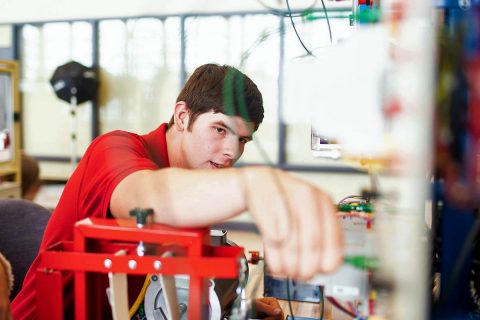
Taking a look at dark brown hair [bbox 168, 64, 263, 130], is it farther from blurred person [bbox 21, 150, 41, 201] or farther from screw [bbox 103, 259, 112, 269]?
blurred person [bbox 21, 150, 41, 201]

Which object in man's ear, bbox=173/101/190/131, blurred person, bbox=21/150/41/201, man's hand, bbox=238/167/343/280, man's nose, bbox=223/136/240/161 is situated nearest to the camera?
man's hand, bbox=238/167/343/280

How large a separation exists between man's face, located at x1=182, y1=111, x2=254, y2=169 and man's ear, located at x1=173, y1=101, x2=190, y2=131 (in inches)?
0.8

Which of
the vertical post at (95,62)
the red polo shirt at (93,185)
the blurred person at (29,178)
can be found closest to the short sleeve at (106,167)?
the red polo shirt at (93,185)

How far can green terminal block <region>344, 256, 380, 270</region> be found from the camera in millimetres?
548

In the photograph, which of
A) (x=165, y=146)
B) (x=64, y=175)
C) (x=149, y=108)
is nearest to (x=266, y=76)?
(x=165, y=146)

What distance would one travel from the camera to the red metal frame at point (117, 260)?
62 centimetres

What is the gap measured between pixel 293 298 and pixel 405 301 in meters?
0.26

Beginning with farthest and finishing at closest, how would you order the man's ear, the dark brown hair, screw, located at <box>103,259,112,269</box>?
the man's ear, the dark brown hair, screw, located at <box>103,259,112,269</box>

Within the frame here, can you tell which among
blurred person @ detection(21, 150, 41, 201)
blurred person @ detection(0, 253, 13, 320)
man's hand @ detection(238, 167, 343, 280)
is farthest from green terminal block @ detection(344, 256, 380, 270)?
blurred person @ detection(21, 150, 41, 201)

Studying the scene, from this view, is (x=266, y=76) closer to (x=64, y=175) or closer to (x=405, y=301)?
(x=405, y=301)

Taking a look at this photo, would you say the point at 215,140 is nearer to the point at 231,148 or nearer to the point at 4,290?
the point at 231,148

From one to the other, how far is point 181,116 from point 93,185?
0.28 meters

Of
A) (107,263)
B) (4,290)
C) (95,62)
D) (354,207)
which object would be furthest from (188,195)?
(95,62)

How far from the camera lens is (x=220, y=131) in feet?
2.92
